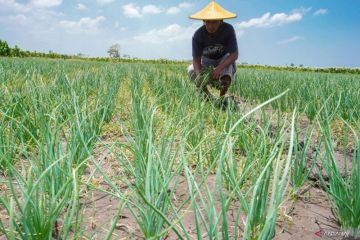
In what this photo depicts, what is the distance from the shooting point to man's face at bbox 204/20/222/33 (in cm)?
342

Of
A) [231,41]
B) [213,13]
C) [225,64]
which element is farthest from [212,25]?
[225,64]

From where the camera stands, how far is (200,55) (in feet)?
12.3

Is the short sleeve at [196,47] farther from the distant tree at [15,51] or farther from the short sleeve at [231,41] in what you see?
the distant tree at [15,51]

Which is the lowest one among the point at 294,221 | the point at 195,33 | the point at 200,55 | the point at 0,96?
the point at 294,221

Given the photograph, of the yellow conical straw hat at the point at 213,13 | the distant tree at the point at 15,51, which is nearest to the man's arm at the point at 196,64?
the yellow conical straw hat at the point at 213,13

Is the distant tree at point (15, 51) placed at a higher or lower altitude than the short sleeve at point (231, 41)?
higher

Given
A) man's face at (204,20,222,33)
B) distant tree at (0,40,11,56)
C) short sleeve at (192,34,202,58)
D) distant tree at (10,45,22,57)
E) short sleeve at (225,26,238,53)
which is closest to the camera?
man's face at (204,20,222,33)

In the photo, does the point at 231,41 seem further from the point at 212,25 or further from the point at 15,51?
the point at 15,51

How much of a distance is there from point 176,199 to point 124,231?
0.24 meters

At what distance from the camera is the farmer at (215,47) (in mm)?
3357

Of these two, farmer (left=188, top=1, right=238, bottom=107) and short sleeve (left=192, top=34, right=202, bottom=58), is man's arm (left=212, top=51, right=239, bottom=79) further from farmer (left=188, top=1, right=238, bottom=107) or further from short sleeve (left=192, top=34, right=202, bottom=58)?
short sleeve (left=192, top=34, right=202, bottom=58)

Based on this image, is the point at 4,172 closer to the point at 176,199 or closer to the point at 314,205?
the point at 176,199

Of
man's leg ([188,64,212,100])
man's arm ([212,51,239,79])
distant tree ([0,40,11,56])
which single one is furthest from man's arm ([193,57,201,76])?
distant tree ([0,40,11,56])

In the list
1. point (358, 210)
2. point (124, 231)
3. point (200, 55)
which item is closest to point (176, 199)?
point (124, 231)
